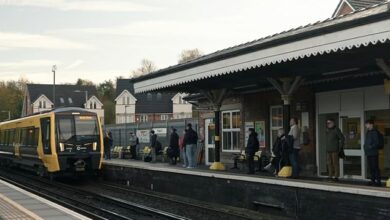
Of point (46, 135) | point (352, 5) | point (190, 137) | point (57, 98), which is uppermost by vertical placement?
point (57, 98)

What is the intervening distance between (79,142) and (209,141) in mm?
5436

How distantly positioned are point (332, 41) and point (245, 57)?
9.62 feet

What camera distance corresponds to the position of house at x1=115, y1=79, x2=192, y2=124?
8869cm

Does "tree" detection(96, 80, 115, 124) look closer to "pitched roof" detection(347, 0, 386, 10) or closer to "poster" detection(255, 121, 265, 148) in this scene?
"pitched roof" detection(347, 0, 386, 10)

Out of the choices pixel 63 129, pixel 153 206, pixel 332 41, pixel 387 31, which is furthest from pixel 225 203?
pixel 63 129

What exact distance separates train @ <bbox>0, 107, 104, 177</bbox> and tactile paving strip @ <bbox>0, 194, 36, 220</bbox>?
25.1 feet

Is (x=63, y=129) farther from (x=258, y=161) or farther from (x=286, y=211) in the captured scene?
(x=286, y=211)

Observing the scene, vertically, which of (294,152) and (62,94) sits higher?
(62,94)

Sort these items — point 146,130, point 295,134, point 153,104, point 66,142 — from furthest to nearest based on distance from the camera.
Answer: point 153,104
point 146,130
point 66,142
point 295,134

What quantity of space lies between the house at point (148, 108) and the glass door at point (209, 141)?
65.1 meters

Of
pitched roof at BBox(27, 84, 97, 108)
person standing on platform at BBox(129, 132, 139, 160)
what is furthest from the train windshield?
pitched roof at BBox(27, 84, 97, 108)

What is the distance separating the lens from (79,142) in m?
20.8

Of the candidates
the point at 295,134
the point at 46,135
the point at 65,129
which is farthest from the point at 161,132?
the point at 295,134

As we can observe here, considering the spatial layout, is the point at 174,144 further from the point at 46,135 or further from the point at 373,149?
the point at 373,149
